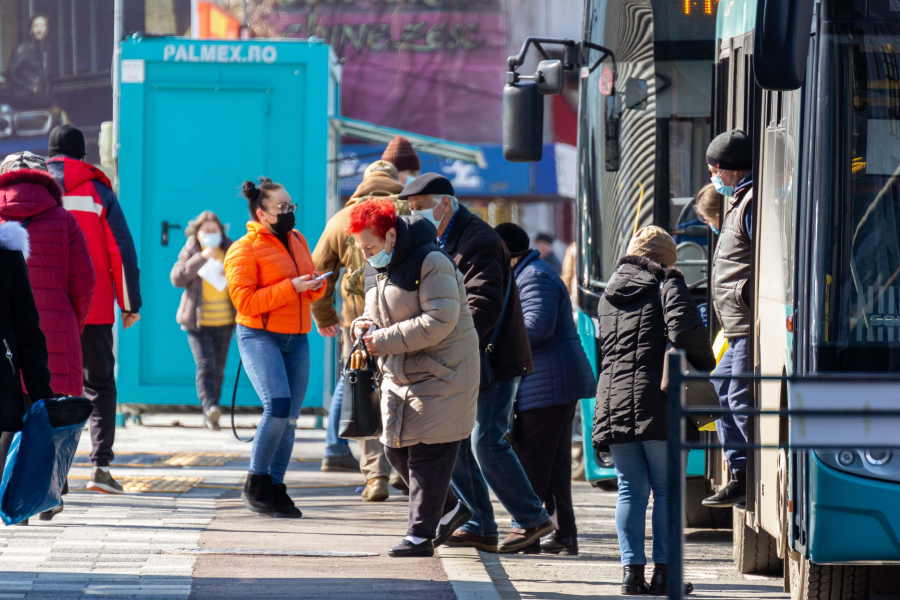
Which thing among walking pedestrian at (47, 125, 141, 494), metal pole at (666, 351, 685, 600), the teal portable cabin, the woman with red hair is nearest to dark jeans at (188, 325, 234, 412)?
the teal portable cabin

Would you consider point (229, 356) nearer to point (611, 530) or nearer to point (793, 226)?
point (611, 530)

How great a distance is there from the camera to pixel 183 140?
38.2 ft

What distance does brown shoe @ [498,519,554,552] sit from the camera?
6.54m

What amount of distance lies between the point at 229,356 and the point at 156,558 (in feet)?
19.9

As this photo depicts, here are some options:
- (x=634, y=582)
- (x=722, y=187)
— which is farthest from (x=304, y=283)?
(x=634, y=582)

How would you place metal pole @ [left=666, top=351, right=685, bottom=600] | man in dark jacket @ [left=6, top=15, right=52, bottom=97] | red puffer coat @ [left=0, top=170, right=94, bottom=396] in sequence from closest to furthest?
metal pole @ [left=666, top=351, right=685, bottom=600] < red puffer coat @ [left=0, top=170, right=94, bottom=396] < man in dark jacket @ [left=6, top=15, right=52, bottom=97]

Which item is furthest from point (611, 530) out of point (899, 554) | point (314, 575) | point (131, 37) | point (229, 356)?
point (131, 37)

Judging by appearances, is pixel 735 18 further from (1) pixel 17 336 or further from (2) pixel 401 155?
(1) pixel 17 336

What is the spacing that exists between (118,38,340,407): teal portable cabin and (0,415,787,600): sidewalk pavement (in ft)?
10.7

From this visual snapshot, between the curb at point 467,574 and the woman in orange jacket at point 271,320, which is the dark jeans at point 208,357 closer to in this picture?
the woman in orange jacket at point 271,320

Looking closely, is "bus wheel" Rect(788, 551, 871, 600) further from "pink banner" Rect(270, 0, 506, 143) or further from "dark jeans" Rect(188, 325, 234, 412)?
"pink banner" Rect(270, 0, 506, 143)

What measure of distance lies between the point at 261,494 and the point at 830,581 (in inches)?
126

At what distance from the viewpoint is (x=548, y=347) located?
678cm

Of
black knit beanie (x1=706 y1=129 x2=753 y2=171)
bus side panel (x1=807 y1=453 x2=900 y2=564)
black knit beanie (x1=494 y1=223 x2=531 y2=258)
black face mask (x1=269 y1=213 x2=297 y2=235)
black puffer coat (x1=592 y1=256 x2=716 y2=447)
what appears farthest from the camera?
black face mask (x1=269 y1=213 x2=297 y2=235)
